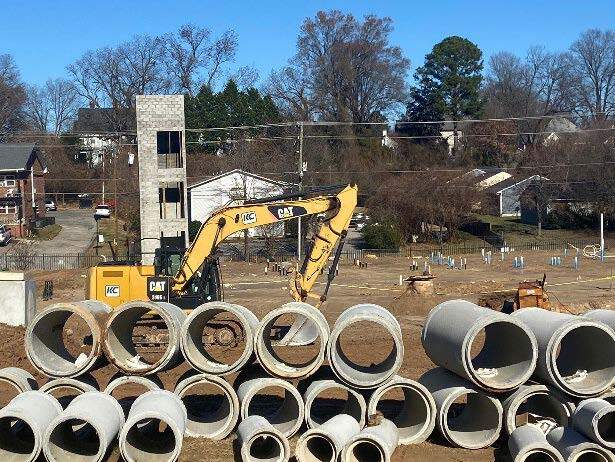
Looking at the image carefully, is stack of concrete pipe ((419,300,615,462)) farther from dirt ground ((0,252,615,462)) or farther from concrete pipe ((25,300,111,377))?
concrete pipe ((25,300,111,377))

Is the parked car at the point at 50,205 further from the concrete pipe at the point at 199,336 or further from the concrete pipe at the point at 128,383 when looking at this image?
the concrete pipe at the point at 199,336

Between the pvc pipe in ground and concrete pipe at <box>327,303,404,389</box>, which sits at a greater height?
concrete pipe at <box>327,303,404,389</box>

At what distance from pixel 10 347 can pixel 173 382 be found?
5.24 meters

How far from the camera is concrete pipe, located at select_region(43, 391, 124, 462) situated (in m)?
11.3

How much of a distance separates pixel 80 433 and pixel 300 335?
9.21m

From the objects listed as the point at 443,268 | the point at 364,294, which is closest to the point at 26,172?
the point at 443,268

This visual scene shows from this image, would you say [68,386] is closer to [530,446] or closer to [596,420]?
[530,446]

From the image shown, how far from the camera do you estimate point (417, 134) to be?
77.2 metres

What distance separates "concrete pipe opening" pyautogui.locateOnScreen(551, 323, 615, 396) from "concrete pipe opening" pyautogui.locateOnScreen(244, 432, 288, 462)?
11.8ft

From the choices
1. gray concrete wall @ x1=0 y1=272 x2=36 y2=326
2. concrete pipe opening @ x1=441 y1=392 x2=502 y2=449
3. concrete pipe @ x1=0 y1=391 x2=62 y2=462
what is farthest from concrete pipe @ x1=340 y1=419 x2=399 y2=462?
gray concrete wall @ x1=0 y1=272 x2=36 y2=326

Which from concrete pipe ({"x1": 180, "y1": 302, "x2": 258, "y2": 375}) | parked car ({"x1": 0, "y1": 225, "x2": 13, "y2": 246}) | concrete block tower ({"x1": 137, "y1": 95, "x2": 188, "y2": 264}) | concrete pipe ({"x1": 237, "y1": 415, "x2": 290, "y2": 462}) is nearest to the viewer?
concrete pipe ({"x1": 237, "y1": 415, "x2": 290, "y2": 462})

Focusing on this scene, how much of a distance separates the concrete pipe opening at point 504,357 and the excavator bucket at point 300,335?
742cm

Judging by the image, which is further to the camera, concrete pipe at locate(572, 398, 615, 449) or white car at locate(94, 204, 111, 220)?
white car at locate(94, 204, 111, 220)

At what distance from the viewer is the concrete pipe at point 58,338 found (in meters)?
13.3
